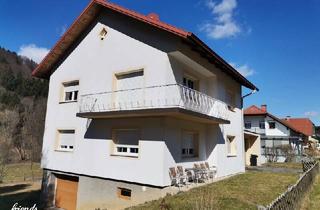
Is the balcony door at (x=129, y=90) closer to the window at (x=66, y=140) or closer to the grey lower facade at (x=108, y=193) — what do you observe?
the grey lower facade at (x=108, y=193)

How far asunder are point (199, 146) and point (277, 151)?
2418 centimetres

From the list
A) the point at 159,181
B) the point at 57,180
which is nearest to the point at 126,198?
the point at 159,181

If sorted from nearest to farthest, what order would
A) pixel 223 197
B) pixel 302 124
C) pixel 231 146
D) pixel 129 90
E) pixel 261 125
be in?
pixel 223 197 < pixel 129 90 < pixel 231 146 < pixel 261 125 < pixel 302 124

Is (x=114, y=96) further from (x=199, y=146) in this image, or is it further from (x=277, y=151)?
(x=277, y=151)

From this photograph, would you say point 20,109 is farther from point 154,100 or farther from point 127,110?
point 154,100

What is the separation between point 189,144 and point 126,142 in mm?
3393

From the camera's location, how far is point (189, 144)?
13.7 m

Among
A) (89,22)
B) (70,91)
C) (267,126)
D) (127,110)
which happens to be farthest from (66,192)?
(267,126)

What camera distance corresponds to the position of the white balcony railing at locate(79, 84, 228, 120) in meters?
11.0

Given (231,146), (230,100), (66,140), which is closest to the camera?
(66,140)

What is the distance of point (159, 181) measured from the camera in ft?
35.8

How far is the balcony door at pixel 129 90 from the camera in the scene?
12151 mm

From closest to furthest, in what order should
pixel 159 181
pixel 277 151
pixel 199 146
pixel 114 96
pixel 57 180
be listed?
pixel 159 181 → pixel 114 96 → pixel 199 146 → pixel 57 180 → pixel 277 151

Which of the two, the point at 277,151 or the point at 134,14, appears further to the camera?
the point at 277,151
